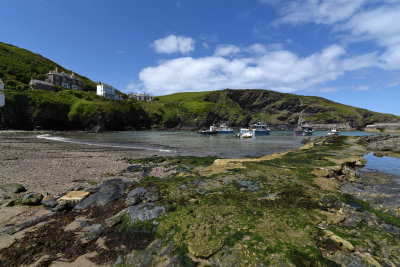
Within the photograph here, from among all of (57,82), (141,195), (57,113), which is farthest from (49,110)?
(141,195)

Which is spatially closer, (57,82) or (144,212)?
(144,212)

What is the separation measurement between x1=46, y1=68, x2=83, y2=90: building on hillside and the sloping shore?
158 meters

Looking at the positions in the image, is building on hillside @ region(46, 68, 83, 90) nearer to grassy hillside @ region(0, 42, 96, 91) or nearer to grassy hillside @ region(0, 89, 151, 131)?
grassy hillside @ region(0, 42, 96, 91)

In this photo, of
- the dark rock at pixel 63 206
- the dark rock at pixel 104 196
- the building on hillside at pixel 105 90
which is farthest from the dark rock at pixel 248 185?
the building on hillside at pixel 105 90

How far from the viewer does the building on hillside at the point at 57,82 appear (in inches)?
4313

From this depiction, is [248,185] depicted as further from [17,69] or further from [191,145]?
[17,69]

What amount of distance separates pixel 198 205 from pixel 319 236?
14.4ft

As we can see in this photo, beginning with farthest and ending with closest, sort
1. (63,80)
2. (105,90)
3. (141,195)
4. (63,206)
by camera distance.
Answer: (105,90) → (63,80) → (141,195) → (63,206)

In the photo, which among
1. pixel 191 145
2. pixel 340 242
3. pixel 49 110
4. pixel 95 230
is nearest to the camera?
pixel 340 242

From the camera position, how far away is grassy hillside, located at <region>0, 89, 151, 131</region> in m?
79.2

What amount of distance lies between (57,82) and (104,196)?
161 m

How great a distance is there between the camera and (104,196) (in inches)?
363

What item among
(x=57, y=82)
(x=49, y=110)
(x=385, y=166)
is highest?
(x=57, y=82)

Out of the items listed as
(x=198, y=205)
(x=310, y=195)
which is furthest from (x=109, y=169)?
(x=310, y=195)
